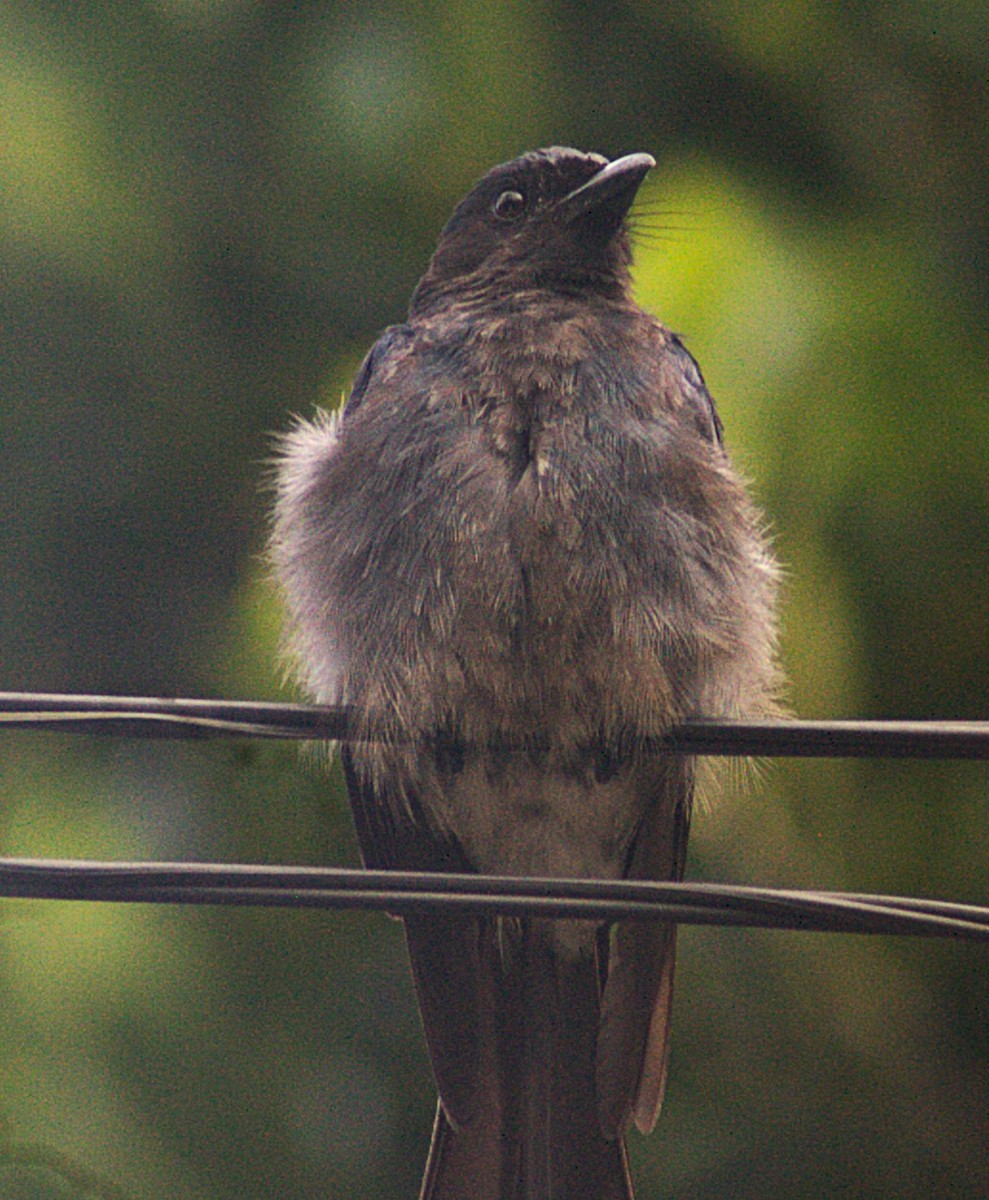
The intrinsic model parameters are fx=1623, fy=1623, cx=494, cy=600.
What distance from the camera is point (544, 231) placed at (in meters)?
2.43

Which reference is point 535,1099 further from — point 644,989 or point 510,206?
point 510,206

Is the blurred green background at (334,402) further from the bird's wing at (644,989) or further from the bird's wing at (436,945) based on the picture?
the bird's wing at (436,945)

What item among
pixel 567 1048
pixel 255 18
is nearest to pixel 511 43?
pixel 255 18

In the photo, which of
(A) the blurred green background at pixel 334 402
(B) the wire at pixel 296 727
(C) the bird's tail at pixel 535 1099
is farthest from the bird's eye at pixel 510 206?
Answer: (B) the wire at pixel 296 727

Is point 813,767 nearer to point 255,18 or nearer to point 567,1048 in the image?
point 567,1048

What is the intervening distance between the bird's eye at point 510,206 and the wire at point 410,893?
1341 mm

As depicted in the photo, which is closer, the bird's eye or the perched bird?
the perched bird

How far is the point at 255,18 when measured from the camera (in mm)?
3551

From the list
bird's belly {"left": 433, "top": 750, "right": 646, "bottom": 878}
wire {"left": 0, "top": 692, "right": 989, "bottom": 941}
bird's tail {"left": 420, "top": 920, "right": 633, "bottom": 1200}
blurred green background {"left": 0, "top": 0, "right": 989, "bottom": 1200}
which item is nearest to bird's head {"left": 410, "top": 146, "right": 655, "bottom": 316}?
blurred green background {"left": 0, "top": 0, "right": 989, "bottom": 1200}

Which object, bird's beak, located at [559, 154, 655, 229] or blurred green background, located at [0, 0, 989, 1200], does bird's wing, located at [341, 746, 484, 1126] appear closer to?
blurred green background, located at [0, 0, 989, 1200]

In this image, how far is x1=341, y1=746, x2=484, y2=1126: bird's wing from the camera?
2160 millimetres

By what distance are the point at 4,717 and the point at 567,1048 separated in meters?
1.04

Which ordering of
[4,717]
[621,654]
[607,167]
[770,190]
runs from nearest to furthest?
[4,717], [621,654], [607,167], [770,190]

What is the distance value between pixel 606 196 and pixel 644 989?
1147mm
